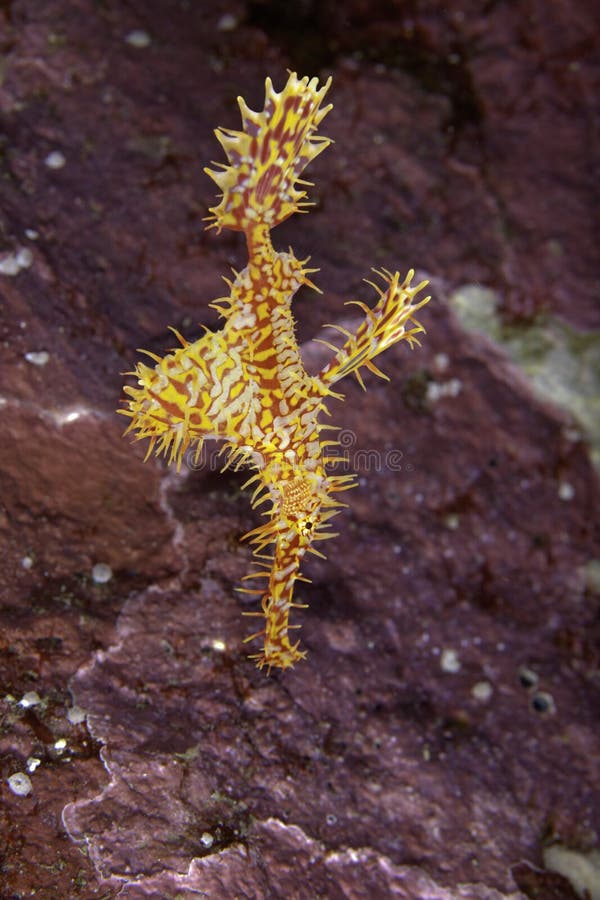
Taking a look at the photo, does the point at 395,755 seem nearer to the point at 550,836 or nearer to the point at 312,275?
the point at 550,836

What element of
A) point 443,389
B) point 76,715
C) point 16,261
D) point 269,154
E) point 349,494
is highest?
point 269,154

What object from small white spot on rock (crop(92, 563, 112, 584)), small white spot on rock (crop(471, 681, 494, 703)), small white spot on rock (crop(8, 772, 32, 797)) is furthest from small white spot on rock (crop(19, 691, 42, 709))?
small white spot on rock (crop(471, 681, 494, 703))

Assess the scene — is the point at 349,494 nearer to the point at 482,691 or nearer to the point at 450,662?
the point at 450,662

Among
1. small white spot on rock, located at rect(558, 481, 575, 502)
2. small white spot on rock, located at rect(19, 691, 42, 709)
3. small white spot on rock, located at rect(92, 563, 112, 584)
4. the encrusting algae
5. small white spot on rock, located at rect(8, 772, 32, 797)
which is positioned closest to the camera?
the encrusting algae

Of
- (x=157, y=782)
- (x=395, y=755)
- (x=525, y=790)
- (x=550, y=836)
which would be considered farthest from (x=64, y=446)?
(x=550, y=836)

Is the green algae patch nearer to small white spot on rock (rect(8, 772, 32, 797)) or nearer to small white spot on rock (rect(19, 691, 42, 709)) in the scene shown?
small white spot on rock (rect(19, 691, 42, 709))

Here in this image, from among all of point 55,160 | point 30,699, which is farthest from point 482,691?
point 55,160
